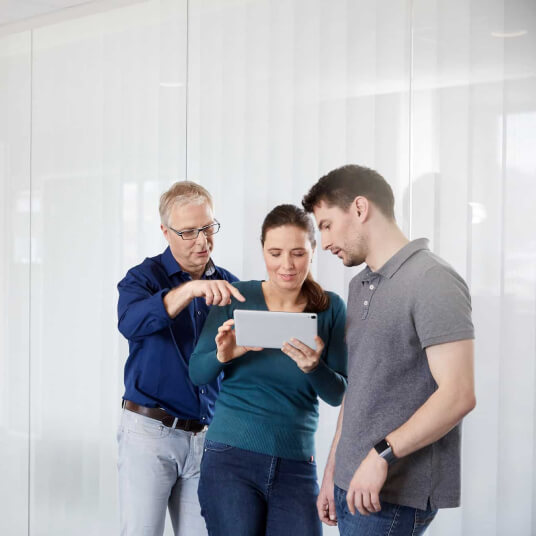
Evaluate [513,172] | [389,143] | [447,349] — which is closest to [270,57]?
[389,143]

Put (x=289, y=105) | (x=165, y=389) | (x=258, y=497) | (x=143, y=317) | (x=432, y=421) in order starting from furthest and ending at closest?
(x=289, y=105) → (x=165, y=389) → (x=143, y=317) → (x=258, y=497) → (x=432, y=421)

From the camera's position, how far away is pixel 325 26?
2650 mm

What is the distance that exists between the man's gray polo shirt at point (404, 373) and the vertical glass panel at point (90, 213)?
5.19ft

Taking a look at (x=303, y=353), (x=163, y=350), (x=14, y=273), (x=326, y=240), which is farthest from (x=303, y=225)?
(x=14, y=273)

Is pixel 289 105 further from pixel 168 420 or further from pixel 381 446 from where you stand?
pixel 381 446

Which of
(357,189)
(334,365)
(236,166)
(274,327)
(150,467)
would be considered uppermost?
(236,166)

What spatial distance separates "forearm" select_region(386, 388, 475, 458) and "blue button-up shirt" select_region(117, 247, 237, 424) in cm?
90

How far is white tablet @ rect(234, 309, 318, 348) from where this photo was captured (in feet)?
6.19

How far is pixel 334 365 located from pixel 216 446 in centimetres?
41

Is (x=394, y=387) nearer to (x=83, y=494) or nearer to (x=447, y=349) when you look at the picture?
(x=447, y=349)

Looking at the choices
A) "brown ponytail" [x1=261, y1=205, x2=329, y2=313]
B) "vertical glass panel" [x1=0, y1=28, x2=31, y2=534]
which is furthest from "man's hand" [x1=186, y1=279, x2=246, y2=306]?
"vertical glass panel" [x1=0, y1=28, x2=31, y2=534]

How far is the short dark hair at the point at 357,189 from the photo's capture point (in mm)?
1785

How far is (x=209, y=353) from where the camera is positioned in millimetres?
2100

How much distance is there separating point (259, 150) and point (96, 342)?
48.2 inches
